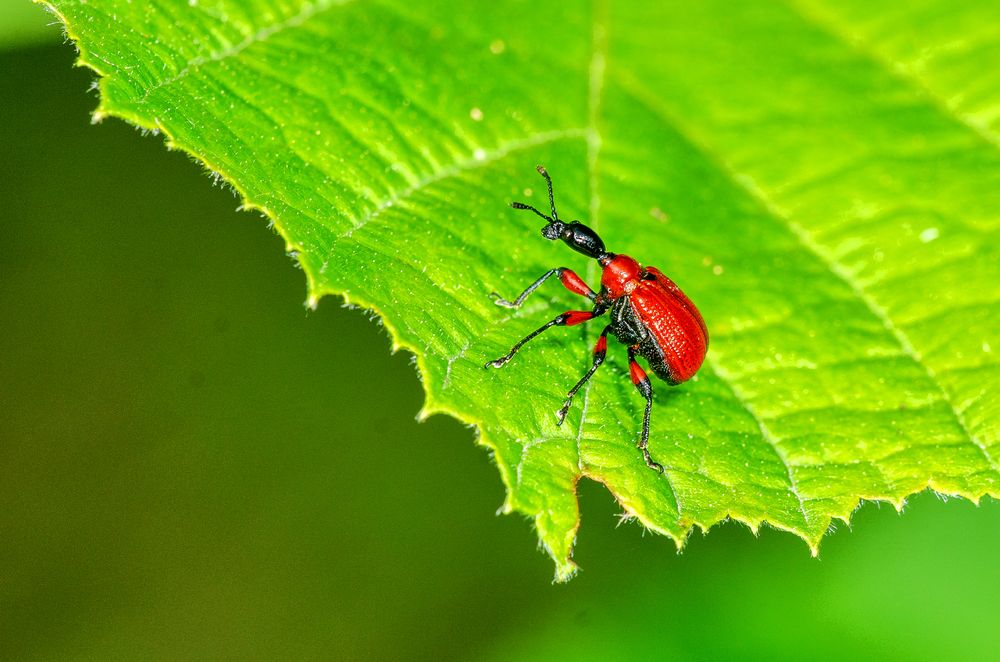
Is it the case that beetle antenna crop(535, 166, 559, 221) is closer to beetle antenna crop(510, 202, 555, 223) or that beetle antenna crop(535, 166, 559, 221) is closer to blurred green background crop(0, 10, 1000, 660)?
beetle antenna crop(510, 202, 555, 223)

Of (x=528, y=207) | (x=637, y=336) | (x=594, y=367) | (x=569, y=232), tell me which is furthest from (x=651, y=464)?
(x=528, y=207)

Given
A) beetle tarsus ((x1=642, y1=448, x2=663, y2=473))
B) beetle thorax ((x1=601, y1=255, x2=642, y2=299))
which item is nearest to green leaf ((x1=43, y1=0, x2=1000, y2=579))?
beetle tarsus ((x1=642, y1=448, x2=663, y2=473))

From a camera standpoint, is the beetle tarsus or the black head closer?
the beetle tarsus

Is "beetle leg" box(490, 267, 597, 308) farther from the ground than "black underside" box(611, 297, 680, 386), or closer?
farther from the ground

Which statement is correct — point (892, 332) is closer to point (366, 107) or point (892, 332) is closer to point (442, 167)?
point (442, 167)

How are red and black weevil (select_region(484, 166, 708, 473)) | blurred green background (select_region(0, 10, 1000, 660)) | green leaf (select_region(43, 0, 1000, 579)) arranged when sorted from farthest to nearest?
1. blurred green background (select_region(0, 10, 1000, 660))
2. red and black weevil (select_region(484, 166, 708, 473))
3. green leaf (select_region(43, 0, 1000, 579))

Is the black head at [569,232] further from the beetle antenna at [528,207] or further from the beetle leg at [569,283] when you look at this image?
the beetle leg at [569,283]
